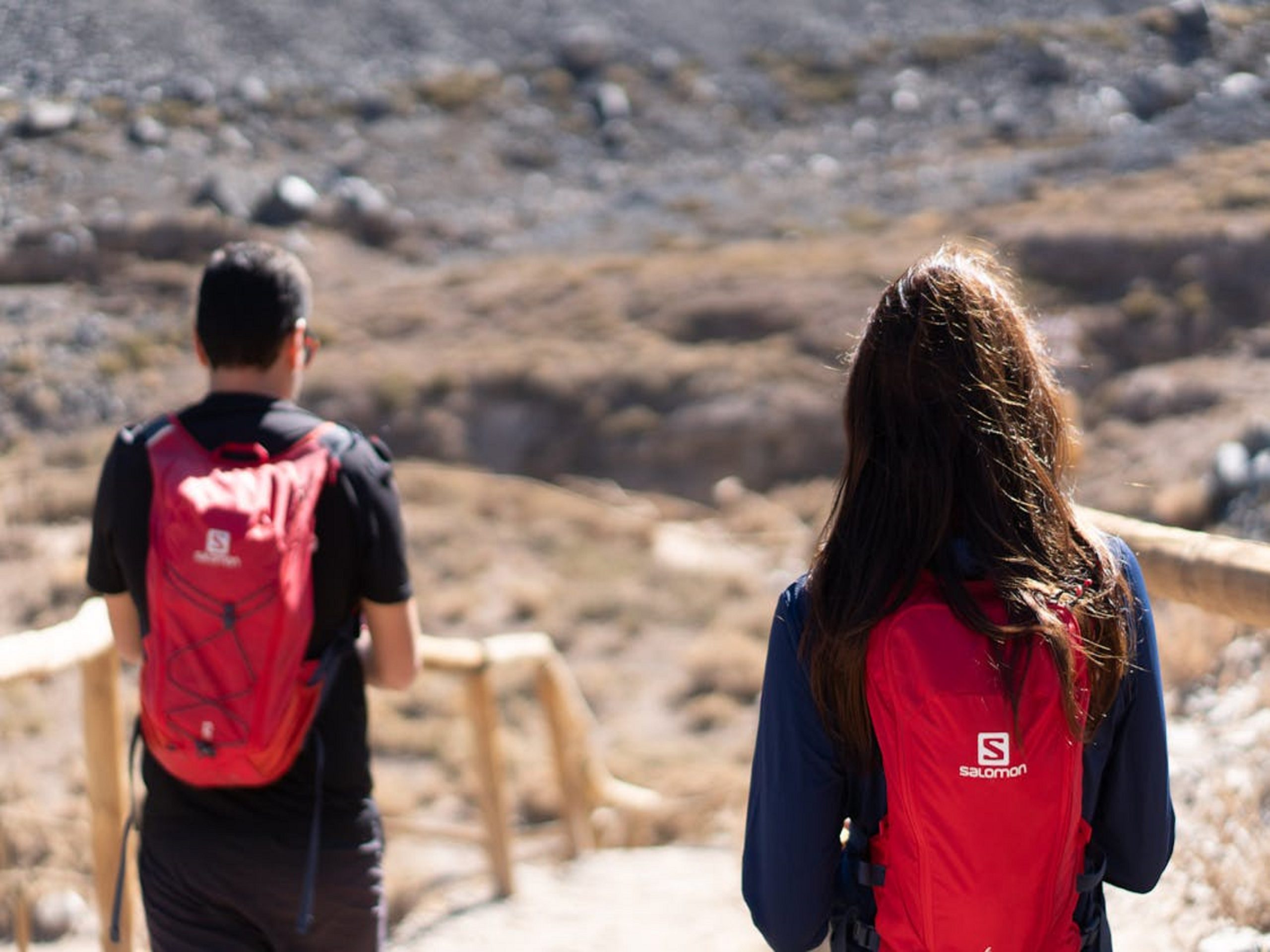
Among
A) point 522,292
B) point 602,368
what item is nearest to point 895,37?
point 522,292

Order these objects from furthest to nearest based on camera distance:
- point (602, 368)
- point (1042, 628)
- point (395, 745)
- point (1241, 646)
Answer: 1. point (602, 368)
2. point (395, 745)
3. point (1241, 646)
4. point (1042, 628)

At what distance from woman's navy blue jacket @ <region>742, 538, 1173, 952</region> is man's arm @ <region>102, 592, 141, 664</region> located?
44.1 inches

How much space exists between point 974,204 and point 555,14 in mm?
15633

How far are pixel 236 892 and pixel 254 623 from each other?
16.1 inches

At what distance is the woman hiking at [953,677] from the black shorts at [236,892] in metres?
0.80

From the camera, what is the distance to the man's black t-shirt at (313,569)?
2.18m

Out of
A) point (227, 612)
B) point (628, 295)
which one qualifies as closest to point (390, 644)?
point (227, 612)

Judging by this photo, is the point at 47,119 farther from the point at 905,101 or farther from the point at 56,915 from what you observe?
the point at 56,915

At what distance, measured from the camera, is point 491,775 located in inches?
187

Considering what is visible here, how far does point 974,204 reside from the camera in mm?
26953

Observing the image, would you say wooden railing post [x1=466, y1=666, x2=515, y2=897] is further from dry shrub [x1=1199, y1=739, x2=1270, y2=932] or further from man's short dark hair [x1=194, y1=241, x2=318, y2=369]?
man's short dark hair [x1=194, y1=241, x2=318, y2=369]

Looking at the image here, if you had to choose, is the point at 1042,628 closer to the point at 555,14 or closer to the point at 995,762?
the point at 995,762

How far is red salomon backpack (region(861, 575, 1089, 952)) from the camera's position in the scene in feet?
5.01

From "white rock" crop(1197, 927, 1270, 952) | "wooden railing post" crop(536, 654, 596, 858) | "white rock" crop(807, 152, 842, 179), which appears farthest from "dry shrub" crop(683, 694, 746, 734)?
"white rock" crop(807, 152, 842, 179)
